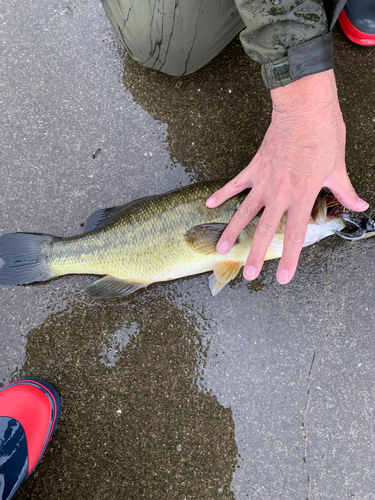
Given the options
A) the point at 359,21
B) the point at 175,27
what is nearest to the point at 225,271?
the point at 175,27

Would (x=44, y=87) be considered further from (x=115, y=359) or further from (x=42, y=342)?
(x=115, y=359)

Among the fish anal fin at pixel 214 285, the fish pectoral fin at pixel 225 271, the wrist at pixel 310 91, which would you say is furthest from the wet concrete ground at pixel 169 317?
the wrist at pixel 310 91

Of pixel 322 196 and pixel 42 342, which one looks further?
pixel 42 342

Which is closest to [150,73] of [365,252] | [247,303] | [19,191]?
[19,191]

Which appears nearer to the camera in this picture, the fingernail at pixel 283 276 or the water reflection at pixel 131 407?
the fingernail at pixel 283 276

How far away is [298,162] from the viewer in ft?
5.34

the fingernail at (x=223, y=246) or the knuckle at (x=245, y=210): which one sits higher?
the knuckle at (x=245, y=210)

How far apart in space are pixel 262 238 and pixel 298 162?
44 centimetres

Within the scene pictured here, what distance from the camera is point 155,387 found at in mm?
2367

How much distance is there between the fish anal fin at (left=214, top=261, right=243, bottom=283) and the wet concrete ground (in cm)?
26

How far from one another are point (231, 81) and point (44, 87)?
1524 millimetres

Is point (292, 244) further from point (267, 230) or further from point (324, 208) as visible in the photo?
point (324, 208)

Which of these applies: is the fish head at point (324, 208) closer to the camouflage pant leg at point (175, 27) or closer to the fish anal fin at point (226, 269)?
the fish anal fin at point (226, 269)

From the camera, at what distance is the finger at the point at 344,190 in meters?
1.69
